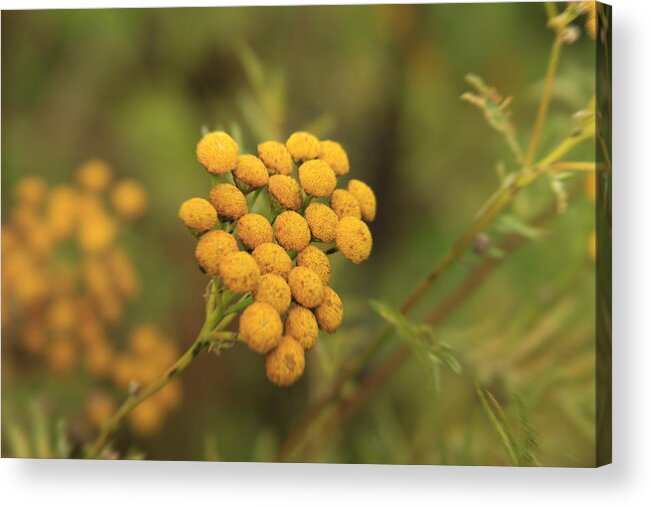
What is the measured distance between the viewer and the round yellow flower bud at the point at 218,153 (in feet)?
5.24

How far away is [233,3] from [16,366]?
0.65 metres

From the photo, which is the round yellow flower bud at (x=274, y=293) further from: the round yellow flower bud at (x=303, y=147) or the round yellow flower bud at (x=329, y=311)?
the round yellow flower bud at (x=303, y=147)

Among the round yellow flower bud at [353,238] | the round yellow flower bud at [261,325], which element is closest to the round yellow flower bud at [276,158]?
the round yellow flower bud at [353,238]

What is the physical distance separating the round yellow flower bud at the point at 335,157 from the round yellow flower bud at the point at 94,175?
1.16 feet

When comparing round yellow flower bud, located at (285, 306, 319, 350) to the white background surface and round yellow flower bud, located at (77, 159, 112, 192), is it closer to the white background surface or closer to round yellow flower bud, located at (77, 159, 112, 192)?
the white background surface

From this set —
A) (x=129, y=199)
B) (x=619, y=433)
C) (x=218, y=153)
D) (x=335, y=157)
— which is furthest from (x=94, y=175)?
(x=619, y=433)

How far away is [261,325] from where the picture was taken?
1491 millimetres

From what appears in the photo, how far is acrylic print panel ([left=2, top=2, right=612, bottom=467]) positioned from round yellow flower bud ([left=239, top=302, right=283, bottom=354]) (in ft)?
0.32

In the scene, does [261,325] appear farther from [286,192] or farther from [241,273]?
[286,192]

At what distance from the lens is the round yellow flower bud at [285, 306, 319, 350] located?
4.96 feet

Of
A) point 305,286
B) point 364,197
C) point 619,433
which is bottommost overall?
point 619,433

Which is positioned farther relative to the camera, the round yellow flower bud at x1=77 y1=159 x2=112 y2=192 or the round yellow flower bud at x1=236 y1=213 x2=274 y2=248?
the round yellow flower bud at x1=77 y1=159 x2=112 y2=192

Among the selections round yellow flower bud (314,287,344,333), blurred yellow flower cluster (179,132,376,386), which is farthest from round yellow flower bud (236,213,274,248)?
round yellow flower bud (314,287,344,333)

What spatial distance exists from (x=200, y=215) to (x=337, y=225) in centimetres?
18
